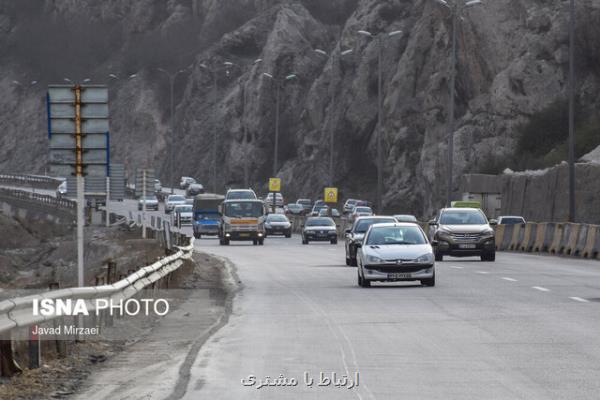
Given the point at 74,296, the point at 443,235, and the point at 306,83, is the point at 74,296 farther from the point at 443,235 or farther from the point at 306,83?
the point at 306,83

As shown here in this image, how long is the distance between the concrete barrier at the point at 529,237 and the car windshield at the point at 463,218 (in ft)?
31.0

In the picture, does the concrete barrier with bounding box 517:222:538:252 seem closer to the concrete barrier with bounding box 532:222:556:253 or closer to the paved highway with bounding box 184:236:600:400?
the concrete barrier with bounding box 532:222:556:253

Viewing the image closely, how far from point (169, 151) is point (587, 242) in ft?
344

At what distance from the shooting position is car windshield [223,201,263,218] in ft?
227

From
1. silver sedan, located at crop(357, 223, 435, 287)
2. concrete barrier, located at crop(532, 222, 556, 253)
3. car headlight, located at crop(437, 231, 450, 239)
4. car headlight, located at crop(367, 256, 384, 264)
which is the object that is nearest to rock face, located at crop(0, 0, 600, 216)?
concrete barrier, located at crop(532, 222, 556, 253)

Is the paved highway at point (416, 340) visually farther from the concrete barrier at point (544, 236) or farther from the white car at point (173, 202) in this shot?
the white car at point (173, 202)

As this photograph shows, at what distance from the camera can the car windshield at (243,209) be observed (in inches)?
2729

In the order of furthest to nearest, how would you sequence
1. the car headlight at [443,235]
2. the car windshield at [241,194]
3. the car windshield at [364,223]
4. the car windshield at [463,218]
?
the car windshield at [241,194] → the car windshield at [364,223] → the car windshield at [463,218] → the car headlight at [443,235]

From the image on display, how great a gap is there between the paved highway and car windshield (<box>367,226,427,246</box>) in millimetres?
967

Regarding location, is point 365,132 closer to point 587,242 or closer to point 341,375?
point 587,242

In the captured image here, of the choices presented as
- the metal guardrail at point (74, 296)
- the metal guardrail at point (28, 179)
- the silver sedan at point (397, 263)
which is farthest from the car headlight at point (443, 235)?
the metal guardrail at point (28, 179)

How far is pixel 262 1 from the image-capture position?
15925 cm

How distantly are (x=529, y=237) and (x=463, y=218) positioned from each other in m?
10.3

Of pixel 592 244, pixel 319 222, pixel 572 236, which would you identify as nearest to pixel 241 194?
pixel 319 222
